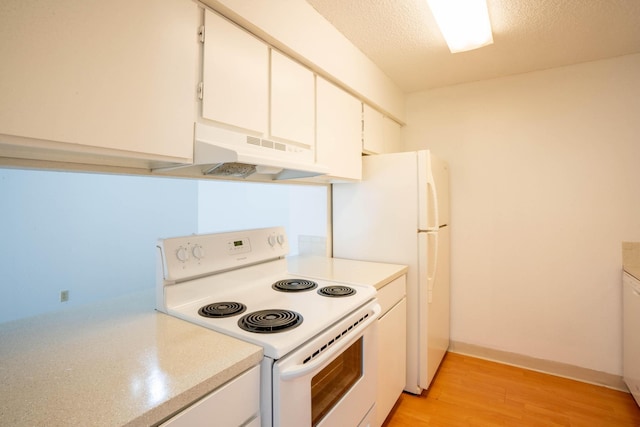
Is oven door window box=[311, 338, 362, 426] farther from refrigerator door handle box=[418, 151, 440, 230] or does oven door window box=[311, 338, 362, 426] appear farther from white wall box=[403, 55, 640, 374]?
white wall box=[403, 55, 640, 374]

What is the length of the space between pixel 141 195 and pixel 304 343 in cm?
350

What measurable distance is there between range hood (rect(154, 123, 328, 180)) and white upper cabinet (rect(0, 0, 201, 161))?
71mm

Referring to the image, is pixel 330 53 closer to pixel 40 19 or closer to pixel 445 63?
pixel 445 63

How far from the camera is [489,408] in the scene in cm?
196

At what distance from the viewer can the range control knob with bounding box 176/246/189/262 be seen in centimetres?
124

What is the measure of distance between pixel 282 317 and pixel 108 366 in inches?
20.7

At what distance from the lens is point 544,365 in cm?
239

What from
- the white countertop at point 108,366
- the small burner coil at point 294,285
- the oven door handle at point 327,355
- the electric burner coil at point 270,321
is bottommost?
the oven door handle at point 327,355

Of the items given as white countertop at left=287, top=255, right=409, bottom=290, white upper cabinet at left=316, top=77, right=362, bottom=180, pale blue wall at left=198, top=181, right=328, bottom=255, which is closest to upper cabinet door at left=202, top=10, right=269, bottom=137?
white upper cabinet at left=316, top=77, right=362, bottom=180

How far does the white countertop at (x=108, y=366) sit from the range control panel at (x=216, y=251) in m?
0.20

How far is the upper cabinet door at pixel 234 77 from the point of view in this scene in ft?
3.81

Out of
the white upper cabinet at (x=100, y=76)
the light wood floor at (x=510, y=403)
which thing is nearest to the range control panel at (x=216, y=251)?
the white upper cabinet at (x=100, y=76)

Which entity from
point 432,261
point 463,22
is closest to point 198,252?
point 432,261

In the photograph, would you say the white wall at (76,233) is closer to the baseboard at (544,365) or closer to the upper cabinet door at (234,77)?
the upper cabinet door at (234,77)
